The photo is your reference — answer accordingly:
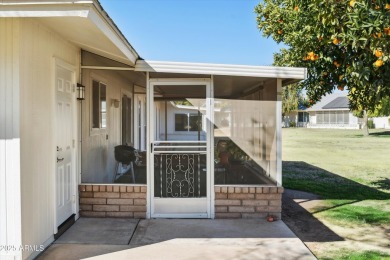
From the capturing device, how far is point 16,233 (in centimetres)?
413

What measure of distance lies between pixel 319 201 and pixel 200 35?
1871 centimetres

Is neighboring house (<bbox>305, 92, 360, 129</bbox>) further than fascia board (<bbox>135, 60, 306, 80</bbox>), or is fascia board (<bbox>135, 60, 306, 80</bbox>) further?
neighboring house (<bbox>305, 92, 360, 129</bbox>)

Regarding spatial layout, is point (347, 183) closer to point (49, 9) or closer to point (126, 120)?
point (126, 120)

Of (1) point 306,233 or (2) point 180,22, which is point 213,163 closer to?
(1) point 306,233

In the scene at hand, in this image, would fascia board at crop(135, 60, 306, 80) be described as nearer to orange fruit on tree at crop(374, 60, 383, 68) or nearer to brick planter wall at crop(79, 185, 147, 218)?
orange fruit on tree at crop(374, 60, 383, 68)

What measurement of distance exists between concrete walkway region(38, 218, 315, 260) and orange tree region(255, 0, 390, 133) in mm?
2326

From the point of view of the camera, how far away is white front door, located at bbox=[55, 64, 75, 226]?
5.36 meters

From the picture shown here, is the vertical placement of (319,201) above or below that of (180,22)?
below

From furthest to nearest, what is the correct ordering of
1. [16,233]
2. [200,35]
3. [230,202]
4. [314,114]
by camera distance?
1. [314,114]
2. [200,35]
3. [230,202]
4. [16,233]

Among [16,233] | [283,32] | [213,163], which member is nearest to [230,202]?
[213,163]

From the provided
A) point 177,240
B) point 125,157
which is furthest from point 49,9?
point 125,157

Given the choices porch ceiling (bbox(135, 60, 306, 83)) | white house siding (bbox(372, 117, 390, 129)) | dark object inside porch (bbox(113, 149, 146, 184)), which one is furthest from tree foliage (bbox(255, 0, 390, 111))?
white house siding (bbox(372, 117, 390, 129))

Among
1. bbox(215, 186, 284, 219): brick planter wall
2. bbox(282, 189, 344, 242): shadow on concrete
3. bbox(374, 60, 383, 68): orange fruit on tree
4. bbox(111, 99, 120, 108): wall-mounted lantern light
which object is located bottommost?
bbox(282, 189, 344, 242): shadow on concrete

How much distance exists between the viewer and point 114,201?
6375mm
